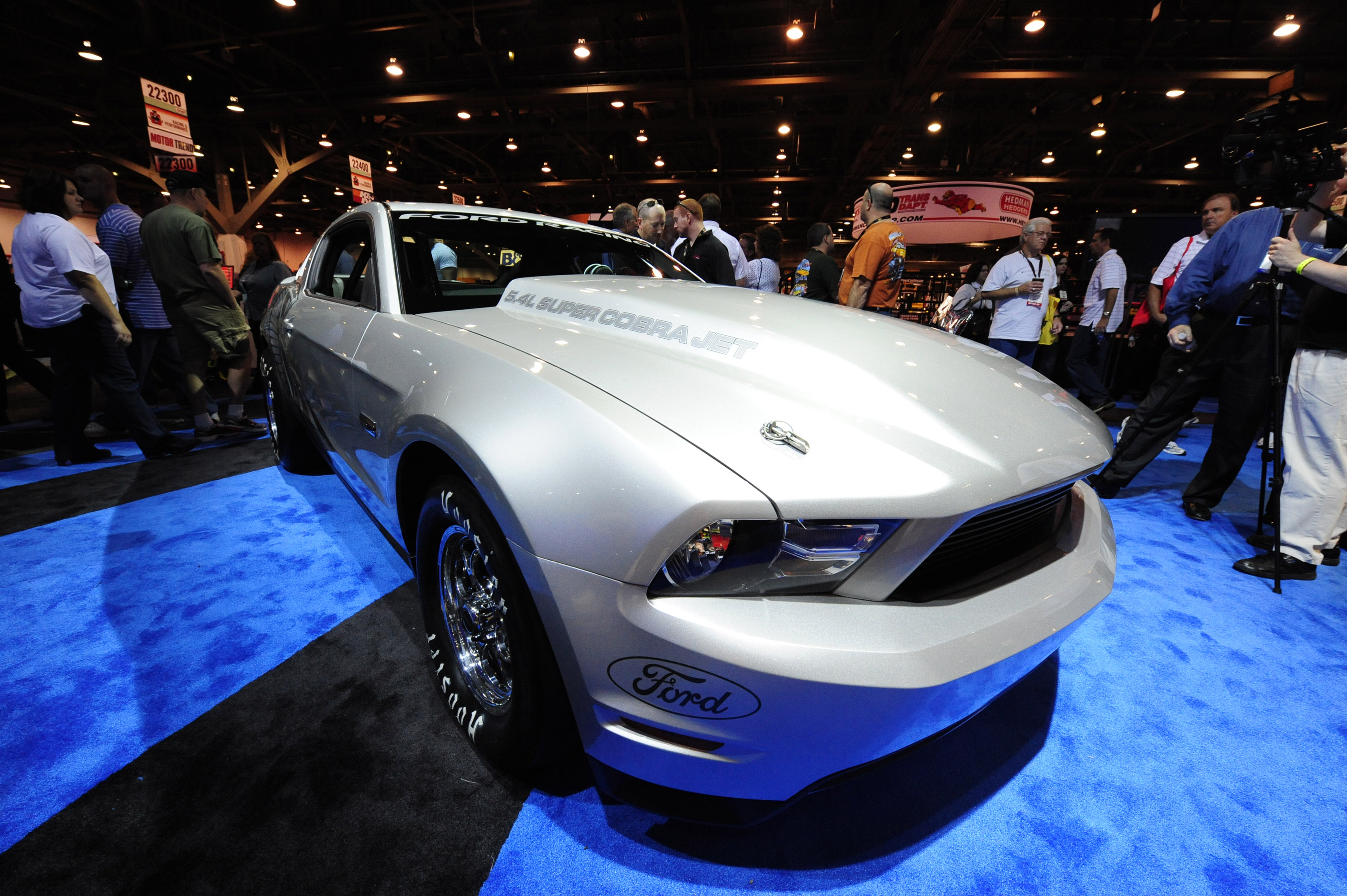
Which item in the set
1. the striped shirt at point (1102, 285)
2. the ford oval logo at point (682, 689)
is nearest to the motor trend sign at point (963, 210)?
the striped shirt at point (1102, 285)

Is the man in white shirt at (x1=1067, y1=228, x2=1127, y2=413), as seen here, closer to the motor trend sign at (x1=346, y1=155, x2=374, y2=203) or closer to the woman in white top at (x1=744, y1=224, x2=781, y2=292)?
the woman in white top at (x1=744, y1=224, x2=781, y2=292)

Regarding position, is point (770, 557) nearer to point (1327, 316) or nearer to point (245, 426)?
point (1327, 316)

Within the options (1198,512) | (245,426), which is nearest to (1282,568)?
(1198,512)

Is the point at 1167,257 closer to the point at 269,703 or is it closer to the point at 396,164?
the point at 269,703

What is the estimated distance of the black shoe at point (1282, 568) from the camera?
2.55 metres

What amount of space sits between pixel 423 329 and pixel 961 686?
5.01 feet

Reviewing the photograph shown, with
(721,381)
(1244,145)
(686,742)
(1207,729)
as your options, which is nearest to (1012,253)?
(1244,145)

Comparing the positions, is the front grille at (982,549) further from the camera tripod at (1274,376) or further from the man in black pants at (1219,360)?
the man in black pants at (1219,360)

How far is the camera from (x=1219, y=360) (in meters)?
3.01

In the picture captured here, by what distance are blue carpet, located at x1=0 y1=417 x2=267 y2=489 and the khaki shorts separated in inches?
26.8

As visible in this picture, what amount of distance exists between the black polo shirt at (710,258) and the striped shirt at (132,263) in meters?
3.85

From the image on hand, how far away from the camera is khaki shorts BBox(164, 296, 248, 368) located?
379cm

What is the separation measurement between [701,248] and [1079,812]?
3.96 metres

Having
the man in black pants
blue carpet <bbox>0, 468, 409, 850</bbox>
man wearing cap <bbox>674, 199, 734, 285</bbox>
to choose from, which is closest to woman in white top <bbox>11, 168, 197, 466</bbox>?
blue carpet <bbox>0, 468, 409, 850</bbox>
